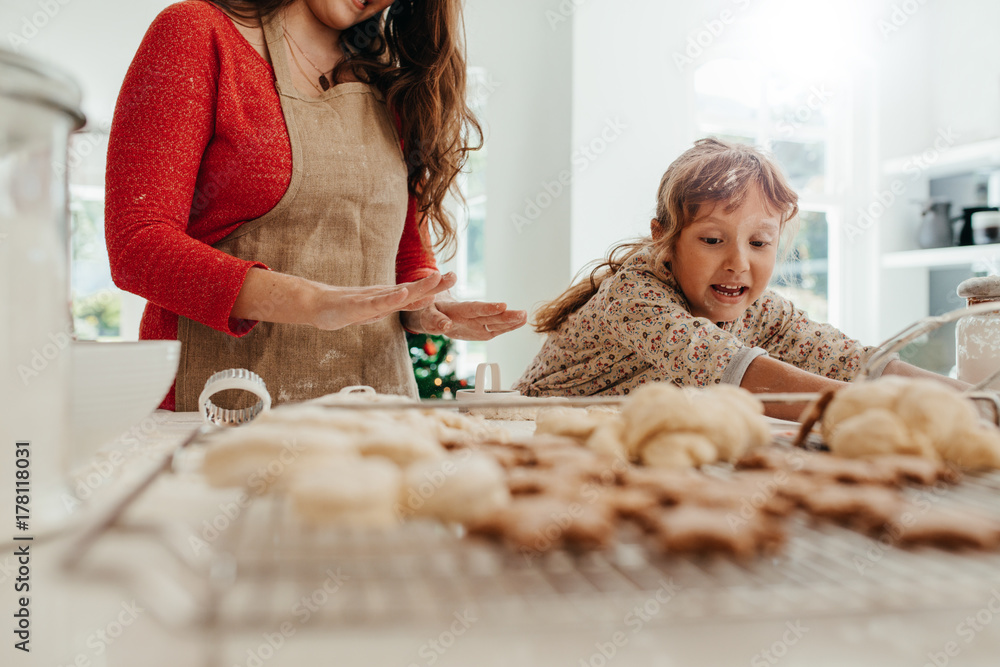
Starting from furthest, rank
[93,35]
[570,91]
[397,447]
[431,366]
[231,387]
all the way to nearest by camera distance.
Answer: [93,35] → [570,91] → [431,366] → [231,387] → [397,447]

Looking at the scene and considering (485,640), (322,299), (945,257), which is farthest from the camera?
(945,257)

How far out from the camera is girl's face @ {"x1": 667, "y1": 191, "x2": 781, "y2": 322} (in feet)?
4.76

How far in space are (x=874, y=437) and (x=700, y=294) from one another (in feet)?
3.38

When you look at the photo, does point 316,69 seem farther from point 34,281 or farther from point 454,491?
point 454,491

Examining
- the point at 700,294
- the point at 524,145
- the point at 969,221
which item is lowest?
the point at 700,294

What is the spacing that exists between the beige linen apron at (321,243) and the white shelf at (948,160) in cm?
369

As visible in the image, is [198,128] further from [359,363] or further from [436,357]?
[436,357]

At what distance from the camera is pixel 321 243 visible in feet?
3.81

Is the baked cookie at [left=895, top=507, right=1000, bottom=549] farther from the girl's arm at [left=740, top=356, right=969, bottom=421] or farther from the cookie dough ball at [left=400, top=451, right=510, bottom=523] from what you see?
the girl's arm at [left=740, top=356, right=969, bottom=421]

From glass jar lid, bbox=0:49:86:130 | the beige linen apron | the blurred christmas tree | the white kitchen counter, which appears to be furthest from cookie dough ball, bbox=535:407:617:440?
the blurred christmas tree

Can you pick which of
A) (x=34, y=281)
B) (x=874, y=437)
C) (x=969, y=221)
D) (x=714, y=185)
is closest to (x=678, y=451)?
(x=874, y=437)

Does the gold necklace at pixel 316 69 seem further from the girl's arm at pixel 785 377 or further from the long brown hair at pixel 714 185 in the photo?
the girl's arm at pixel 785 377

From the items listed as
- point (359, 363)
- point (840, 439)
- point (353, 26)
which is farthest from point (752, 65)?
point (840, 439)

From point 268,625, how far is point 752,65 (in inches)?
170
